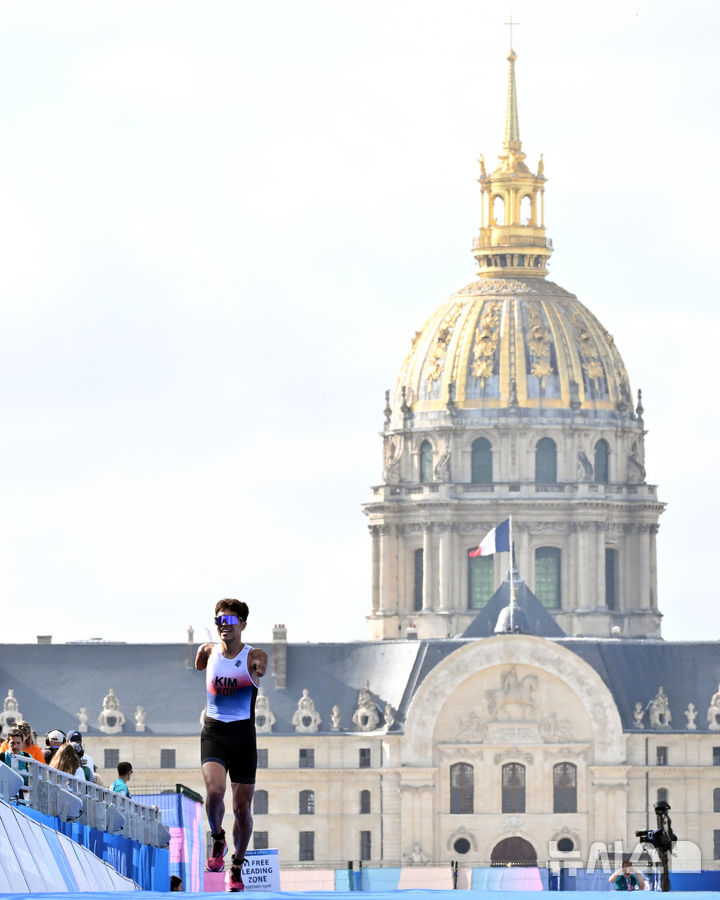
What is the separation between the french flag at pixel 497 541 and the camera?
15025 cm

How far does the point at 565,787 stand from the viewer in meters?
135

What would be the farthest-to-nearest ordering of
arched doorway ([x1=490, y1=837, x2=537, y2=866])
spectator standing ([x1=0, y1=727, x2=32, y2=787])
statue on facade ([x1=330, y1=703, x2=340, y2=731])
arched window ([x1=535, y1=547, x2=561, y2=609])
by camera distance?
1. arched window ([x1=535, y1=547, x2=561, y2=609])
2. statue on facade ([x1=330, y1=703, x2=340, y2=731])
3. arched doorway ([x1=490, y1=837, x2=537, y2=866])
4. spectator standing ([x1=0, y1=727, x2=32, y2=787])

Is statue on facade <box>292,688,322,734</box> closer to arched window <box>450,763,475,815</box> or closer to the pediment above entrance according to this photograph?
the pediment above entrance

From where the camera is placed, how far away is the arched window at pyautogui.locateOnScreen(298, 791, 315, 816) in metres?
133

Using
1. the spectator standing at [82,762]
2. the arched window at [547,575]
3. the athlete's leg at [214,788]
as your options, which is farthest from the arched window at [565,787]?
the athlete's leg at [214,788]

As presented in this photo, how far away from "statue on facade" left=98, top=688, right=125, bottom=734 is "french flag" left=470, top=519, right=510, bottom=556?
21879 mm

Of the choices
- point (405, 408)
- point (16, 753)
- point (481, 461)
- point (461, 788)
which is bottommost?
point (16, 753)

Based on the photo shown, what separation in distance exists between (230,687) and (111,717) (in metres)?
105

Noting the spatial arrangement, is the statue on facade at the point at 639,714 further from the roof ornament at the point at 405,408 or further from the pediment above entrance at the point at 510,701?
the roof ornament at the point at 405,408

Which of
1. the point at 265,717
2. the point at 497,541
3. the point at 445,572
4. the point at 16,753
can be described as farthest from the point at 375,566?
the point at 16,753

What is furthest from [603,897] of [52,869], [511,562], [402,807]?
[511,562]

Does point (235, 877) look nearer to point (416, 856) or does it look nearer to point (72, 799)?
point (72, 799)

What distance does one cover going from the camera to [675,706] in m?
136

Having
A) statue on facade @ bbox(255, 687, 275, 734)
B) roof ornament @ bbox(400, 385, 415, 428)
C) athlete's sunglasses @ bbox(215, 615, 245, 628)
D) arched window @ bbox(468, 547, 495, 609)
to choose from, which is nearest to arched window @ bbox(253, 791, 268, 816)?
statue on facade @ bbox(255, 687, 275, 734)
